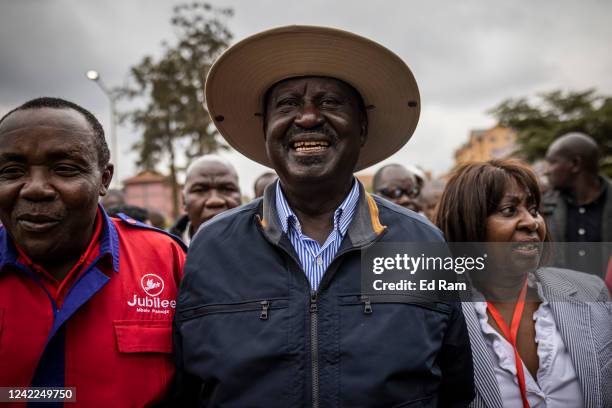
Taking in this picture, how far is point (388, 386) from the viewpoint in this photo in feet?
6.14

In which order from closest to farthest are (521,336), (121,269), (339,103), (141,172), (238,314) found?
(238,314)
(121,269)
(339,103)
(521,336)
(141,172)

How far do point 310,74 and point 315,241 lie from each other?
782 mm

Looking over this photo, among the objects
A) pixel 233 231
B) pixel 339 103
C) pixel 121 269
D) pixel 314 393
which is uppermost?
pixel 339 103

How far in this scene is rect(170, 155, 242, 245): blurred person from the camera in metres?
3.95

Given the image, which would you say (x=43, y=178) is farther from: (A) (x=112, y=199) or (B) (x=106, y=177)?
(A) (x=112, y=199)

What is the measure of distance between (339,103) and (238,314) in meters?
1.06

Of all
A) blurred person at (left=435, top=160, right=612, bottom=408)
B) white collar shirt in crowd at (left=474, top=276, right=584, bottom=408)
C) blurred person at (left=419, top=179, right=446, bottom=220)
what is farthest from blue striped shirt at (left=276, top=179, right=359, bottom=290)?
blurred person at (left=419, top=179, right=446, bottom=220)

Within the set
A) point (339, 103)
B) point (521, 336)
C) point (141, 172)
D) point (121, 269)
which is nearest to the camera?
point (121, 269)

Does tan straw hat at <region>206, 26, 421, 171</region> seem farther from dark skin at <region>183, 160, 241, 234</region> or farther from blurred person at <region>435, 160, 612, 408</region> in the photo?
dark skin at <region>183, 160, 241, 234</region>

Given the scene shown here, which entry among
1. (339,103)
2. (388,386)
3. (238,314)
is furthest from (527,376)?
(339,103)

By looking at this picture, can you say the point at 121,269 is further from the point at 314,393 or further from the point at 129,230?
the point at 314,393

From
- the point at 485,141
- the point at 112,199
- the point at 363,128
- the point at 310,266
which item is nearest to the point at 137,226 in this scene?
the point at 310,266

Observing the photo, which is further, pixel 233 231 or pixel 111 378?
pixel 233 231

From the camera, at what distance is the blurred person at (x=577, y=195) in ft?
17.2
